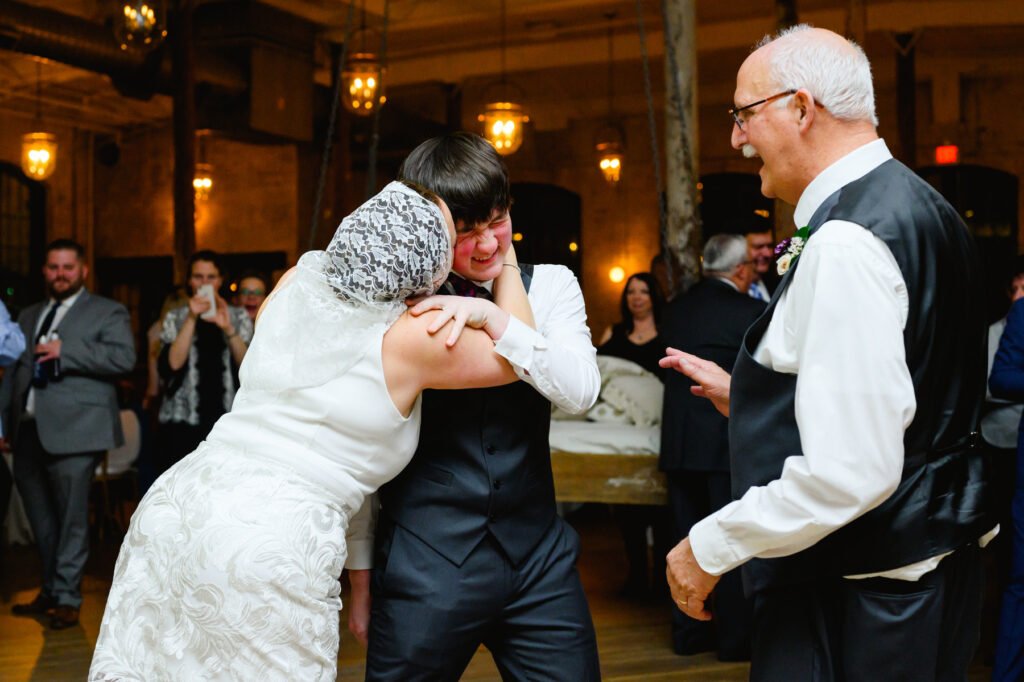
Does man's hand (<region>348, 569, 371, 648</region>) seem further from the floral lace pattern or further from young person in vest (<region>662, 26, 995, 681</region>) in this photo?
young person in vest (<region>662, 26, 995, 681</region>)

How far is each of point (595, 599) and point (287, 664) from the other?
151 inches

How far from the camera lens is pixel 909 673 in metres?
1.50

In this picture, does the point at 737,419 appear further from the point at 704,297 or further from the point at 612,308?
the point at 612,308

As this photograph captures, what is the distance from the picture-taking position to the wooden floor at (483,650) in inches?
159

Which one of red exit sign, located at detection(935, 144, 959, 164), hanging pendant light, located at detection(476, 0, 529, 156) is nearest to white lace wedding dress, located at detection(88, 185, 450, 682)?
hanging pendant light, located at detection(476, 0, 529, 156)

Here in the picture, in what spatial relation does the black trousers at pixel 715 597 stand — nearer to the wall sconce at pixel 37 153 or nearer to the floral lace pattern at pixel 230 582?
the floral lace pattern at pixel 230 582

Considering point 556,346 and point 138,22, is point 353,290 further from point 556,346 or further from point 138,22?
point 138,22

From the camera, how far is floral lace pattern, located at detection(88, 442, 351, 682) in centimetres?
162

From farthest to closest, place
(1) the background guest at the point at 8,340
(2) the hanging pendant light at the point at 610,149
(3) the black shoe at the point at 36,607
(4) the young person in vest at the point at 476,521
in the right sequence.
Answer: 1. (2) the hanging pendant light at the point at 610,149
2. (3) the black shoe at the point at 36,607
3. (1) the background guest at the point at 8,340
4. (4) the young person in vest at the point at 476,521

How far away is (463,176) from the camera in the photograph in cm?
180

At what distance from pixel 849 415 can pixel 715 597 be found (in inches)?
125

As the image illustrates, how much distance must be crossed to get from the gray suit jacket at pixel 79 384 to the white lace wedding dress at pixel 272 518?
3.33 m

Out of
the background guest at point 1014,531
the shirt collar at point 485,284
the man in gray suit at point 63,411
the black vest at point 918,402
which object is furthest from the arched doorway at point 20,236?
the black vest at point 918,402

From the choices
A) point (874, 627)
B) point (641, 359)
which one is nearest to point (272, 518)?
point (874, 627)
